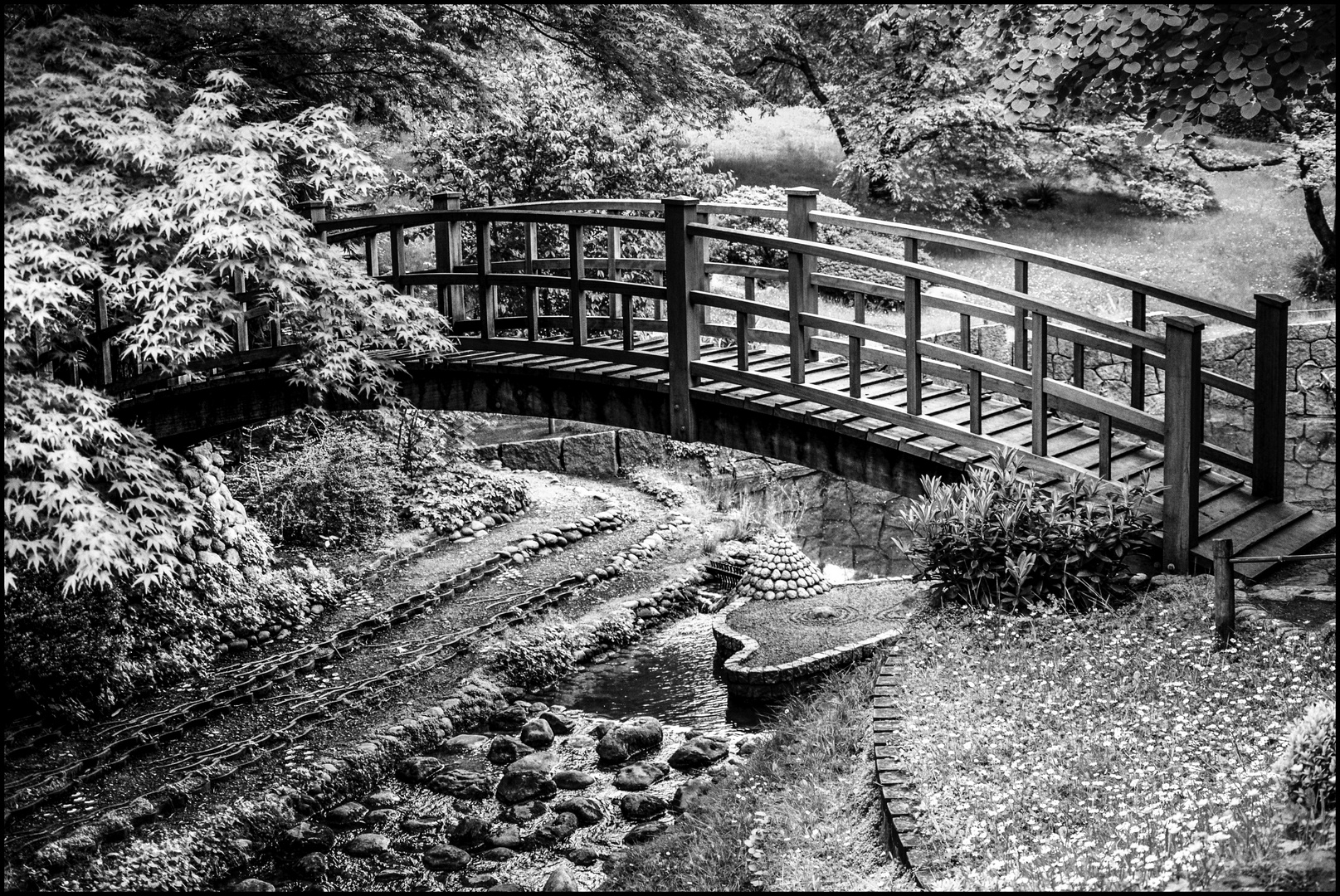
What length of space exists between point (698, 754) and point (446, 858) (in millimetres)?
2182

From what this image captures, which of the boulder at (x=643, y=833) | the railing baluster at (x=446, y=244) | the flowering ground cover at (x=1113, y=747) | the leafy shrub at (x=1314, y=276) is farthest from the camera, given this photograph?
A: the leafy shrub at (x=1314, y=276)

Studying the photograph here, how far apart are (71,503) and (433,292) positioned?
10971 mm

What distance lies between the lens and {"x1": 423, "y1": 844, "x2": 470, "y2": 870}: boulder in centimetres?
816

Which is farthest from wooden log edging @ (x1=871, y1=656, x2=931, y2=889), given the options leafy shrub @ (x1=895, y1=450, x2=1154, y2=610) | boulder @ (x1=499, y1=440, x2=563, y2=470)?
boulder @ (x1=499, y1=440, x2=563, y2=470)

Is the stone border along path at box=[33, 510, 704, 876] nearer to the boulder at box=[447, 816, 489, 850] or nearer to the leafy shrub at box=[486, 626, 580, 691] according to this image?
the leafy shrub at box=[486, 626, 580, 691]

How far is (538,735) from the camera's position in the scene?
33.0ft

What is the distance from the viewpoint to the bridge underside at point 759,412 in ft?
27.0

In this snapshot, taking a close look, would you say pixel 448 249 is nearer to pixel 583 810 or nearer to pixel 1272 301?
pixel 583 810

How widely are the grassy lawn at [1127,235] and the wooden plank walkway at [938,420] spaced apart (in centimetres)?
1111

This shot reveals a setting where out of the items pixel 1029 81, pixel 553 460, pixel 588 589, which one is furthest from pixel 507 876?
pixel 553 460

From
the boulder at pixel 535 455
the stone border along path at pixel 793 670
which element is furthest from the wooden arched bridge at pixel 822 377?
the boulder at pixel 535 455

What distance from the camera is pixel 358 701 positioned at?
10.3 m

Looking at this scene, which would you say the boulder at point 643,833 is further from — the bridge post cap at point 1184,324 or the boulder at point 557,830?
the bridge post cap at point 1184,324

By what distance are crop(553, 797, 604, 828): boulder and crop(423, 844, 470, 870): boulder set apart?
0.82 metres
